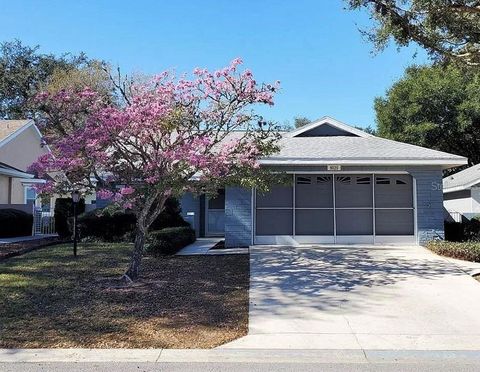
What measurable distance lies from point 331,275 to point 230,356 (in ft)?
17.4

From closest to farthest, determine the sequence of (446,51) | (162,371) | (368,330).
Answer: (162,371) → (368,330) → (446,51)

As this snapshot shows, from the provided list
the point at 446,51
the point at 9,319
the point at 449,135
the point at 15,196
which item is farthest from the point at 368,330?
the point at 449,135

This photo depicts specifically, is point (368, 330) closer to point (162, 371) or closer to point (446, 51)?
point (162, 371)

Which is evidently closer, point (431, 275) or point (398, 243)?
point (431, 275)

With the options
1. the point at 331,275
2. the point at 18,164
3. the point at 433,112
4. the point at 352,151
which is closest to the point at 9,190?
the point at 18,164

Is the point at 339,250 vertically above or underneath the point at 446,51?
underneath

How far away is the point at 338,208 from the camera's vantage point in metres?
16.1

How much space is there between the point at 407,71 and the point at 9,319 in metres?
32.5

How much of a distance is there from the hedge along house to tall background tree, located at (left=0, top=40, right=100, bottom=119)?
28.2 metres

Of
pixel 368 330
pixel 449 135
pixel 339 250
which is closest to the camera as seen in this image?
pixel 368 330

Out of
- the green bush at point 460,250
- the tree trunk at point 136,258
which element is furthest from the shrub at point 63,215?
the green bush at point 460,250

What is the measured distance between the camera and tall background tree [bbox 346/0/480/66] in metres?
10.3

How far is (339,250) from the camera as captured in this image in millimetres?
14492

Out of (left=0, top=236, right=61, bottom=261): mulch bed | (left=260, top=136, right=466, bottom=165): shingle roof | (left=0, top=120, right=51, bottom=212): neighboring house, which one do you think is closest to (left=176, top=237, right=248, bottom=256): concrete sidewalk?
(left=260, top=136, right=466, bottom=165): shingle roof
